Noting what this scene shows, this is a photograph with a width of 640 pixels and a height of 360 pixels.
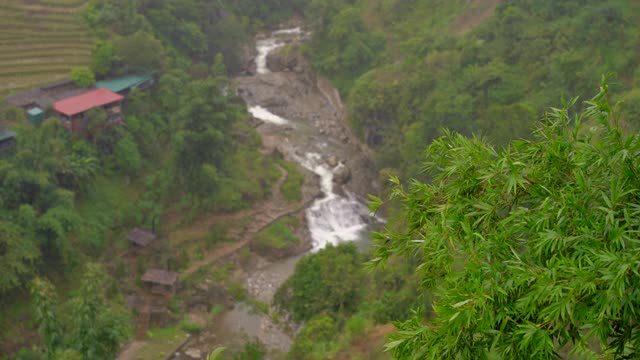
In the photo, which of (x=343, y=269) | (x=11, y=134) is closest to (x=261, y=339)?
(x=343, y=269)

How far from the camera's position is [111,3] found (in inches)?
1320

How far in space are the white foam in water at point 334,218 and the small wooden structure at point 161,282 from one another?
258 inches

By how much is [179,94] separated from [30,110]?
674 cm

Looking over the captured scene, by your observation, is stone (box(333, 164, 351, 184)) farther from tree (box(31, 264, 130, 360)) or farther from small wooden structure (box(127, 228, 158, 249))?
tree (box(31, 264, 130, 360))

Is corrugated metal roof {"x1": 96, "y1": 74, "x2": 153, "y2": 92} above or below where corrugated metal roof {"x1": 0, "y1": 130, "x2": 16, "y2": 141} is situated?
below

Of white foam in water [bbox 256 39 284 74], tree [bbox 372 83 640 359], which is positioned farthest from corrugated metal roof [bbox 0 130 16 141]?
tree [bbox 372 83 640 359]

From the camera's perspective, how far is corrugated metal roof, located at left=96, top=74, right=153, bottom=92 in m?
28.2

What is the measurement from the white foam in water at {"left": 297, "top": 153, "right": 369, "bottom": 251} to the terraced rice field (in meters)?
14.0

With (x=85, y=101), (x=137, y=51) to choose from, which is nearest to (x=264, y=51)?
(x=137, y=51)

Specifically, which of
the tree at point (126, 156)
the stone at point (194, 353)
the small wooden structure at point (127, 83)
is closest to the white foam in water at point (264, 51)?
the small wooden structure at point (127, 83)

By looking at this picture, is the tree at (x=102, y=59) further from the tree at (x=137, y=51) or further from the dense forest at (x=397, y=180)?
the tree at (x=137, y=51)

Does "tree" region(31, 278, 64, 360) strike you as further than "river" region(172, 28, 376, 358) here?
No

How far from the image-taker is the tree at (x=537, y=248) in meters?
3.91

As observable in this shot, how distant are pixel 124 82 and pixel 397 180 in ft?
Result: 84.0
